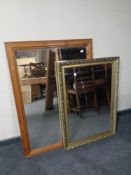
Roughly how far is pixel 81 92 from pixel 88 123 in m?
0.46

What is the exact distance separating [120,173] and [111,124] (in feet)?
2.60

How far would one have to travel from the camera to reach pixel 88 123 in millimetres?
2357

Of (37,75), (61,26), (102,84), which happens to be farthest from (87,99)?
(61,26)

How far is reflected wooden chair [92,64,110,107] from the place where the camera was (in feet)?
7.24

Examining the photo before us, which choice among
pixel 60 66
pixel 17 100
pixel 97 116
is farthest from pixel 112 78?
pixel 17 100

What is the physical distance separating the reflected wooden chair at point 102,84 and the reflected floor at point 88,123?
0.12 meters

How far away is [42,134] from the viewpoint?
2.24 metres

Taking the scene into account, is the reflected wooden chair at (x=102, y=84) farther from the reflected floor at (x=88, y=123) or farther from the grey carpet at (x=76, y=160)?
the grey carpet at (x=76, y=160)

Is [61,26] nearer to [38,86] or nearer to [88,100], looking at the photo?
[38,86]

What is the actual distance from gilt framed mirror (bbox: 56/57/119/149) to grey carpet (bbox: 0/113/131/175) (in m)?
0.15

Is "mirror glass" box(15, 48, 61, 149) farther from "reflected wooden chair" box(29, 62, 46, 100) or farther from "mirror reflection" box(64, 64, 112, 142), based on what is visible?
"mirror reflection" box(64, 64, 112, 142)

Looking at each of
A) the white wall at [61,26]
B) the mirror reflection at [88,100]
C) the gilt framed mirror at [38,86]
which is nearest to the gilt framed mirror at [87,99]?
the mirror reflection at [88,100]

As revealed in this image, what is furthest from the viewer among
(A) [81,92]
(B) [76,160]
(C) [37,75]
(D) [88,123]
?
(D) [88,123]

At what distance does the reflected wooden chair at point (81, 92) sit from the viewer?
2117 millimetres
